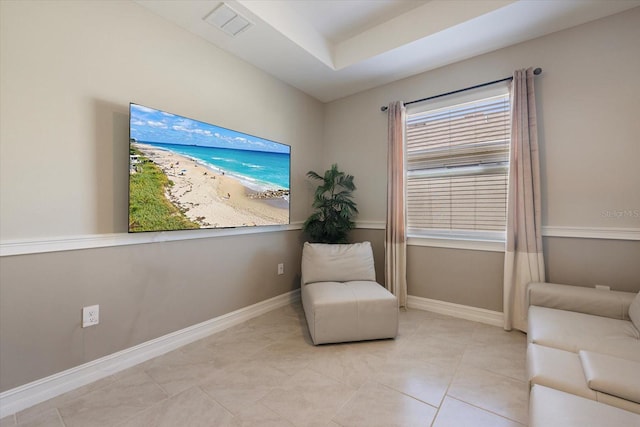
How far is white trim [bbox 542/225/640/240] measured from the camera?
1996 mm

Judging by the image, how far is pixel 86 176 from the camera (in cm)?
171

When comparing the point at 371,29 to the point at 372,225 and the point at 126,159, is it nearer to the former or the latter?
the point at 372,225

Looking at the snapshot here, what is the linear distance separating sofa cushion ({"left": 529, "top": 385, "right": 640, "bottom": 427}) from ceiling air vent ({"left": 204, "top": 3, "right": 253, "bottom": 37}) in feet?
9.31

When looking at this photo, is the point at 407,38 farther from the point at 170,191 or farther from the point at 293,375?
the point at 293,375

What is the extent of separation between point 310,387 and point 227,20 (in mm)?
2706

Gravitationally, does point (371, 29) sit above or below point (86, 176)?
above

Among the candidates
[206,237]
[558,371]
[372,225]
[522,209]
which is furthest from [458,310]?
[206,237]

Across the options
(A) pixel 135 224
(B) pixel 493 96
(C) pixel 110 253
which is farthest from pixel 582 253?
(C) pixel 110 253

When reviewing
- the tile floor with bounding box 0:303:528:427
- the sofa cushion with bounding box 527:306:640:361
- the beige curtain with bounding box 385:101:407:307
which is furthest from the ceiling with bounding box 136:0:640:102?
the tile floor with bounding box 0:303:528:427

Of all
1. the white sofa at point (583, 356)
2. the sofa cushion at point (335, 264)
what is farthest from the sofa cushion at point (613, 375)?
the sofa cushion at point (335, 264)

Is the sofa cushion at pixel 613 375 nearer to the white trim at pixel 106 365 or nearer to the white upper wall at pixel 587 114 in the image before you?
the white upper wall at pixel 587 114

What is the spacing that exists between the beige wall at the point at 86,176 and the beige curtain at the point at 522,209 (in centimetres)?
261

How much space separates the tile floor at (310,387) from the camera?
139 cm

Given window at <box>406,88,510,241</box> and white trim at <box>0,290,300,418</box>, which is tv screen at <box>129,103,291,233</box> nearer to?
white trim at <box>0,290,300,418</box>
